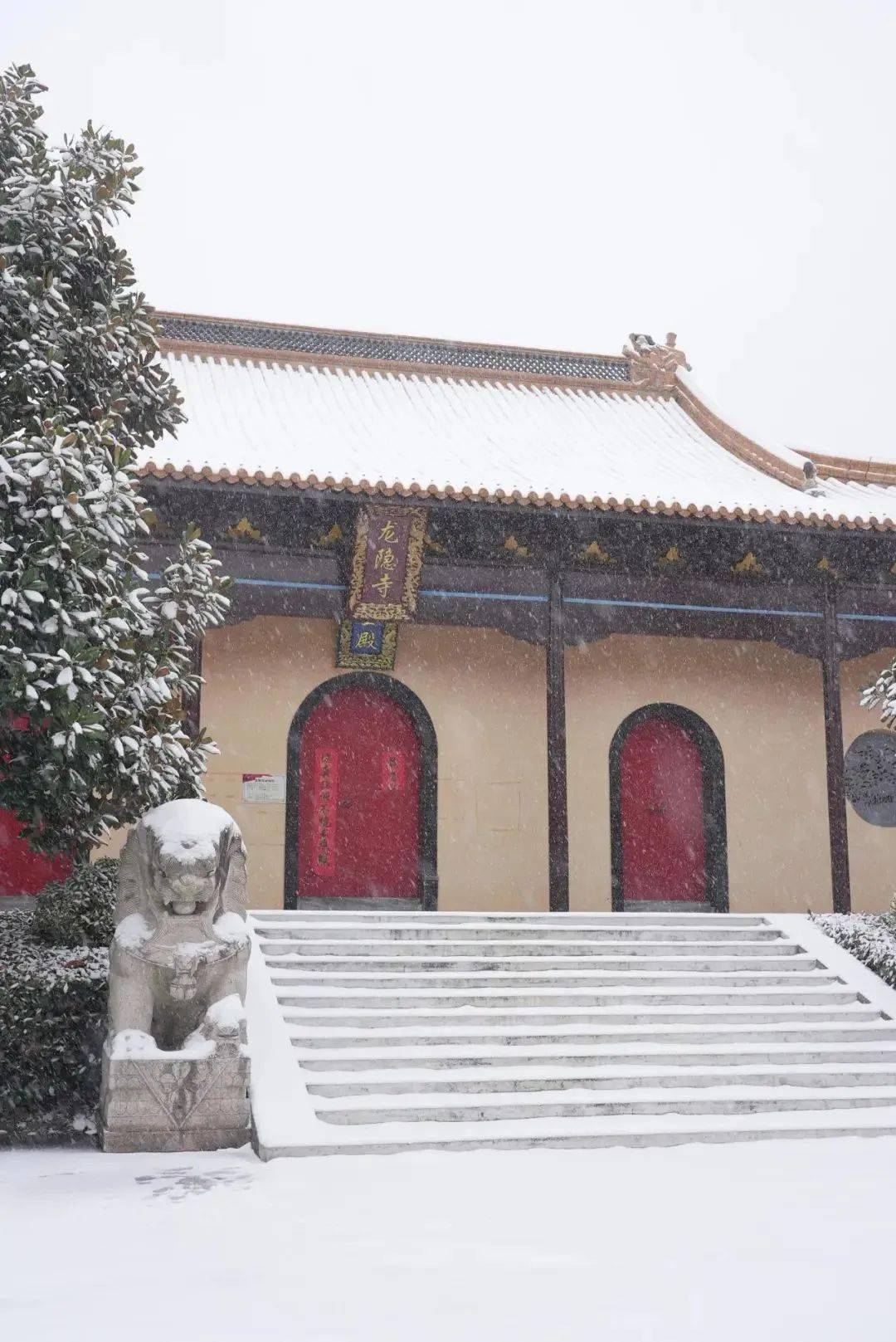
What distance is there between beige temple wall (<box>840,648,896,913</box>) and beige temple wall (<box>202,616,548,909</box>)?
2793 millimetres

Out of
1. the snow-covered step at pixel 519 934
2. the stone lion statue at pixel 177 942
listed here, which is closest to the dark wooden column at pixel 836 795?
the snow-covered step at pixel 519 934

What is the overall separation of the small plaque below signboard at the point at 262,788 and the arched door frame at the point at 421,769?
0.24ft

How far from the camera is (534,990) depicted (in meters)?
6.82

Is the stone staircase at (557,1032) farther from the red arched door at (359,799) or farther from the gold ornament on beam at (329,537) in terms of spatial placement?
the gold ornament on beam at (329,537)

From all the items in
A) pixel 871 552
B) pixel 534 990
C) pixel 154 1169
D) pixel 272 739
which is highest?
pixel 871 552

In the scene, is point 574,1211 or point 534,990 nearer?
point 574,1211

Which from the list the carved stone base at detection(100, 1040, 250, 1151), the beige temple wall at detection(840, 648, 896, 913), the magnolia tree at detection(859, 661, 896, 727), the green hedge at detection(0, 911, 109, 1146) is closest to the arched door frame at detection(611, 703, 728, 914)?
the beige temple wall at detection(840, 648, 896, 913)

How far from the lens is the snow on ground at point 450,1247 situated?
115 inches

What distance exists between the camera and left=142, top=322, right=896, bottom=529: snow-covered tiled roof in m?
9.14

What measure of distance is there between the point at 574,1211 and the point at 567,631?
7.05 m

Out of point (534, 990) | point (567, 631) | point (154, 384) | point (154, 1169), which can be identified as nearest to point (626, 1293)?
point (154, 1169)

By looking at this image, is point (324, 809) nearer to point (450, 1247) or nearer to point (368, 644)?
point (368, 644)

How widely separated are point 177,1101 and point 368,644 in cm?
576

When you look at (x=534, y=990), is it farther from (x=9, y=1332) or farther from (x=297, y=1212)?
(x=9, y=1332)
